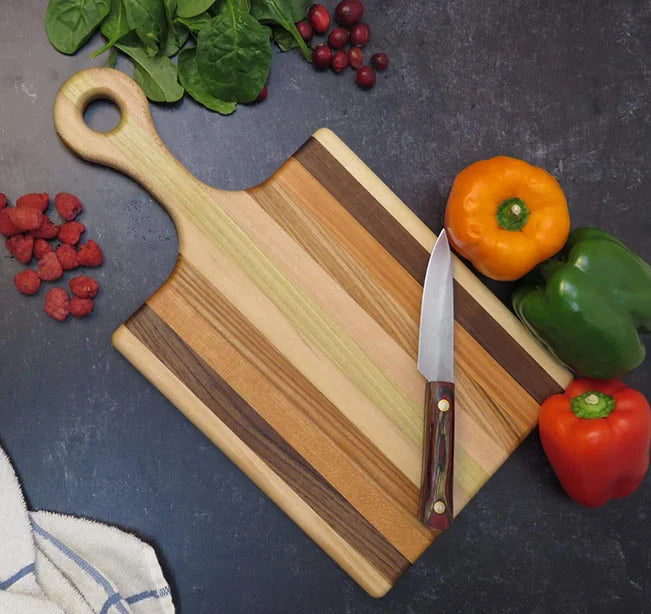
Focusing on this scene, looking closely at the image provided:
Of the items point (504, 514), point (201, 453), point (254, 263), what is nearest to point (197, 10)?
point (254, 263)

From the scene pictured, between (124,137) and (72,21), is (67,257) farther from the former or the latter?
(72,21)

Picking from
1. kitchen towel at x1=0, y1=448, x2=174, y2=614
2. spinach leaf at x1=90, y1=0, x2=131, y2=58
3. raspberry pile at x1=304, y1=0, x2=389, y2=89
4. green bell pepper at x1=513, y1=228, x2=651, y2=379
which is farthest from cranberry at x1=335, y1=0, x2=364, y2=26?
kitchen towel at x1=0, y1=448, x2=174, y2=614

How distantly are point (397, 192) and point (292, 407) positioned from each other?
50 cm

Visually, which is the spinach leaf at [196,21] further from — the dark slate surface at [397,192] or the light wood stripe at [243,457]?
the light wood stripe at [243,457]

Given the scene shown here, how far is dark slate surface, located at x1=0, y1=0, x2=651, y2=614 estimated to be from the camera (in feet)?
4.88

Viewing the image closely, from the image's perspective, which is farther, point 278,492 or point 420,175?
point 420,175

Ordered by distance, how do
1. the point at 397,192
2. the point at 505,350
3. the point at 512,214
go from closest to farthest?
1. the point at 512,214
2. the point at 505,350
3. the point at 397,192

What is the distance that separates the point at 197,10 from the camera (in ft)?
4.60

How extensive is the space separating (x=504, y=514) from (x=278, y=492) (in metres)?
0.48

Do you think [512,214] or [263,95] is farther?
[263,95]

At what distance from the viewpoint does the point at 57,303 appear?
4.75 feet

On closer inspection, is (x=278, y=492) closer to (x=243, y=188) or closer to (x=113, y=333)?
(x=113, y=333)

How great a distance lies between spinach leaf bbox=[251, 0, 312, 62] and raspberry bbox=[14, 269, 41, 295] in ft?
2.13

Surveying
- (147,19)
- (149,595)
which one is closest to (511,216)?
(147,19)
